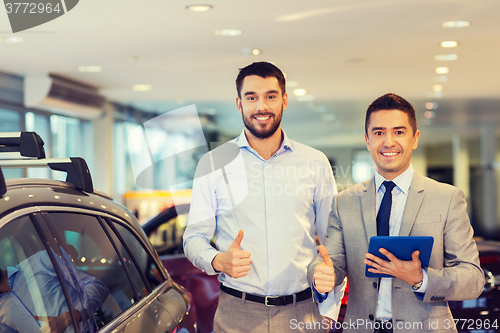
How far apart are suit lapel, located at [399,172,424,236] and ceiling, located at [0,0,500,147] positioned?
2476 mm

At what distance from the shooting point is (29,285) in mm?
1239

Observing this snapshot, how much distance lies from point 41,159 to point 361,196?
3.70ft

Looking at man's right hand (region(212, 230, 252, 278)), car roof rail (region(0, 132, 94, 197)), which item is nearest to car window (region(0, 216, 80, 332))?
car roof rail (region(0, 132, 94, 197))

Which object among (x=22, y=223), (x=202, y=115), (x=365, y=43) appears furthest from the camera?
(x=202, y=115)

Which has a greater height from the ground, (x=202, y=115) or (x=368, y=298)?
(x=202, y=115)

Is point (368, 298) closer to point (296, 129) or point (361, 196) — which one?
point (361, 196)

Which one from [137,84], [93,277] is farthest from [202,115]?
[93,277]

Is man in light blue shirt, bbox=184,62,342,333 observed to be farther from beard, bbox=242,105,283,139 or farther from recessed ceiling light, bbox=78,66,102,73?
recessed ceiling light, bbox=78,66,102,73

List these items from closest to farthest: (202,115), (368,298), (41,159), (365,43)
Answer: (41,159) < (368,298) < (365,43) < (202,115)

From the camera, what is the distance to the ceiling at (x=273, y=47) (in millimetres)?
4142

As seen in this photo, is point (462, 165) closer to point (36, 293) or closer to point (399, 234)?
point (399, 234)

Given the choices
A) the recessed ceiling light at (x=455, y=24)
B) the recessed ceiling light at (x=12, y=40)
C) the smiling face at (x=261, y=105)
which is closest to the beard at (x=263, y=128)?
the smiling face at (x=261, y=105)

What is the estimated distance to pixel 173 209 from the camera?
392cm

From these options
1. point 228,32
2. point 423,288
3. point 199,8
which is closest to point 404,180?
point 423,288
